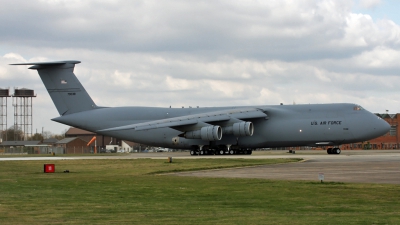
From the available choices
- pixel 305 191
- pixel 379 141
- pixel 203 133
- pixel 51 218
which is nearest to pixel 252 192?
pixel 305 191

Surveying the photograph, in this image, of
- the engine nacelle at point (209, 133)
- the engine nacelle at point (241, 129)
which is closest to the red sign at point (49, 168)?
the engine nacelle at point (209, 133)

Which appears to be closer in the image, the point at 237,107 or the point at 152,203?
the point at 152,203

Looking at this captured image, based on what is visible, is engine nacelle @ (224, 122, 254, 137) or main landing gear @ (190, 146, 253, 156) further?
main landing gear @ (190, 146, 253, 156)

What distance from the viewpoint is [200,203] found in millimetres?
14078

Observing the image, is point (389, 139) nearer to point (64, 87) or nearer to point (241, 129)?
point (241, 129)

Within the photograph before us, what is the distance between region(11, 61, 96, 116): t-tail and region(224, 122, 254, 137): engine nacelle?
1425 cm

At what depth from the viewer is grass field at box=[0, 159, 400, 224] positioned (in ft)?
37.4

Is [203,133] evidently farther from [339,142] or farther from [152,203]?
[152,203]

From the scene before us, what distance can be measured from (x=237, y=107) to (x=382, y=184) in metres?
37.7

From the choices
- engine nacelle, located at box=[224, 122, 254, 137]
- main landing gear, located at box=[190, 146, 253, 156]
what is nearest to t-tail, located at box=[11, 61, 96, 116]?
main landing gear, located at box=[190, 146, 253, 156]

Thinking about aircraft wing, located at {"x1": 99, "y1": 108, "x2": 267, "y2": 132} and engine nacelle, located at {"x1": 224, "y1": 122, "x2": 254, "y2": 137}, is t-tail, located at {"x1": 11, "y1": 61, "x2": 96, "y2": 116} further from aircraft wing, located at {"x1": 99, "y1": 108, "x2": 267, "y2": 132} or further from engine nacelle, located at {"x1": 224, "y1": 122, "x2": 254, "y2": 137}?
engine nacelle, located at {"x1": 224, "y1": 122, "x2": 254, "y2": 137}

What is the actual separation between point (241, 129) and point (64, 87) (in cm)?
1704

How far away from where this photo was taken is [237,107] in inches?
2203

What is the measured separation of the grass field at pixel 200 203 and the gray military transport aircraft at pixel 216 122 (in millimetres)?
31228
